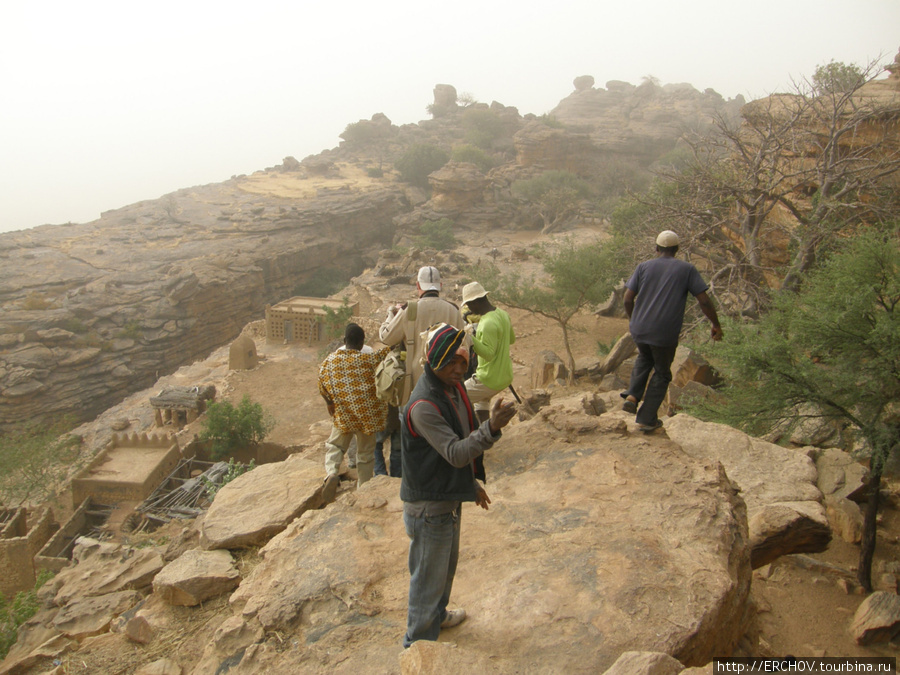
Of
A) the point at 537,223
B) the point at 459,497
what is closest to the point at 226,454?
the point at 459,497

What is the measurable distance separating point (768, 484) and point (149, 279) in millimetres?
34819

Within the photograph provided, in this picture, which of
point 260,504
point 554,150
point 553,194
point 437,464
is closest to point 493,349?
point 437,464

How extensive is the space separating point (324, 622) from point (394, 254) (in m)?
27.7

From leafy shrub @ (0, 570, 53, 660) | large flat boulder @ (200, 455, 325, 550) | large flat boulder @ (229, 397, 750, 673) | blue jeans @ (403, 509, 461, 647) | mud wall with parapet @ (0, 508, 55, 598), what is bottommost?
mud wall with parapet @ (0, 508, 55, 598)

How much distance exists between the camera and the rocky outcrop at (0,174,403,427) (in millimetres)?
27094

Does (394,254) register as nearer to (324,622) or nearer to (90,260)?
(90,260)

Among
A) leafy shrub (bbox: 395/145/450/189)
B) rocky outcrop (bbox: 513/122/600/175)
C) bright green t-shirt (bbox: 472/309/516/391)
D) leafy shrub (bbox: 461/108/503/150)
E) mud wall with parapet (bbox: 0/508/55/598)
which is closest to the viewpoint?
bright green t-shirt (bbox: 472/309/516/391)

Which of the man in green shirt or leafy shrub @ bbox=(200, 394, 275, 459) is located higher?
the man in green shirt

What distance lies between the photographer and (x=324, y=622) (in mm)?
3004

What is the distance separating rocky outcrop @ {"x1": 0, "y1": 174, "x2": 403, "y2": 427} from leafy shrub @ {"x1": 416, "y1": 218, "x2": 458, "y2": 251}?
8.54 m

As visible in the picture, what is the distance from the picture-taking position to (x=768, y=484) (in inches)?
193

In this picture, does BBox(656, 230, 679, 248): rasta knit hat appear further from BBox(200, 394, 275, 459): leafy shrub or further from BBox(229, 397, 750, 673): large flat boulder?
BBox(200, 394, 275, 459): leafy shrub

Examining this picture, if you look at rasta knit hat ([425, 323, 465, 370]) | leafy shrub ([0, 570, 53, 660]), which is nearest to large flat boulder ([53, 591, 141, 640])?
leafy shrub ([0, 570, 53, 660])

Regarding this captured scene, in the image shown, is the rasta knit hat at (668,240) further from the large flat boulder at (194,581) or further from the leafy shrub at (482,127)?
the leafy shrub at (482,127)
